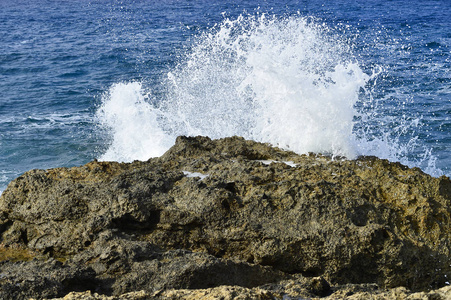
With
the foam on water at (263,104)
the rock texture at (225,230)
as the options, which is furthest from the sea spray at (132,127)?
the rock texture at (225,230)

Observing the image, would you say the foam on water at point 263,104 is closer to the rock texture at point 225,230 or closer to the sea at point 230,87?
the sea at point 230,87

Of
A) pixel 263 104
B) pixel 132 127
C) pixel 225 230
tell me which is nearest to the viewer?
pixel 225 230

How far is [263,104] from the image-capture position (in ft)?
19.2

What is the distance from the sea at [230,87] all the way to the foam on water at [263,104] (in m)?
0.02

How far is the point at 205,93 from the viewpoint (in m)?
8.77

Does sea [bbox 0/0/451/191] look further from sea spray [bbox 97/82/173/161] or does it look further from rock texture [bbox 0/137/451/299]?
rock texture [bbox 0/137/451/299]

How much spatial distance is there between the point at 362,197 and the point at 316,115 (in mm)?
1926

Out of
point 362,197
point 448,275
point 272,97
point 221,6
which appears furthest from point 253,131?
point 221,6

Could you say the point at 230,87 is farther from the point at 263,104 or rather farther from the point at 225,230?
the point at 225,230

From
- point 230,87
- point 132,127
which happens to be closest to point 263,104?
point 230,87

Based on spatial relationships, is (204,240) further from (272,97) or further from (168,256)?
(272,97)

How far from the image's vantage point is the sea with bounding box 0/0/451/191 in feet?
18.3

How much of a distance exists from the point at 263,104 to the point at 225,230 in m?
2.89

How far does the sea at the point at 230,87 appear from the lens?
18.3 feet
